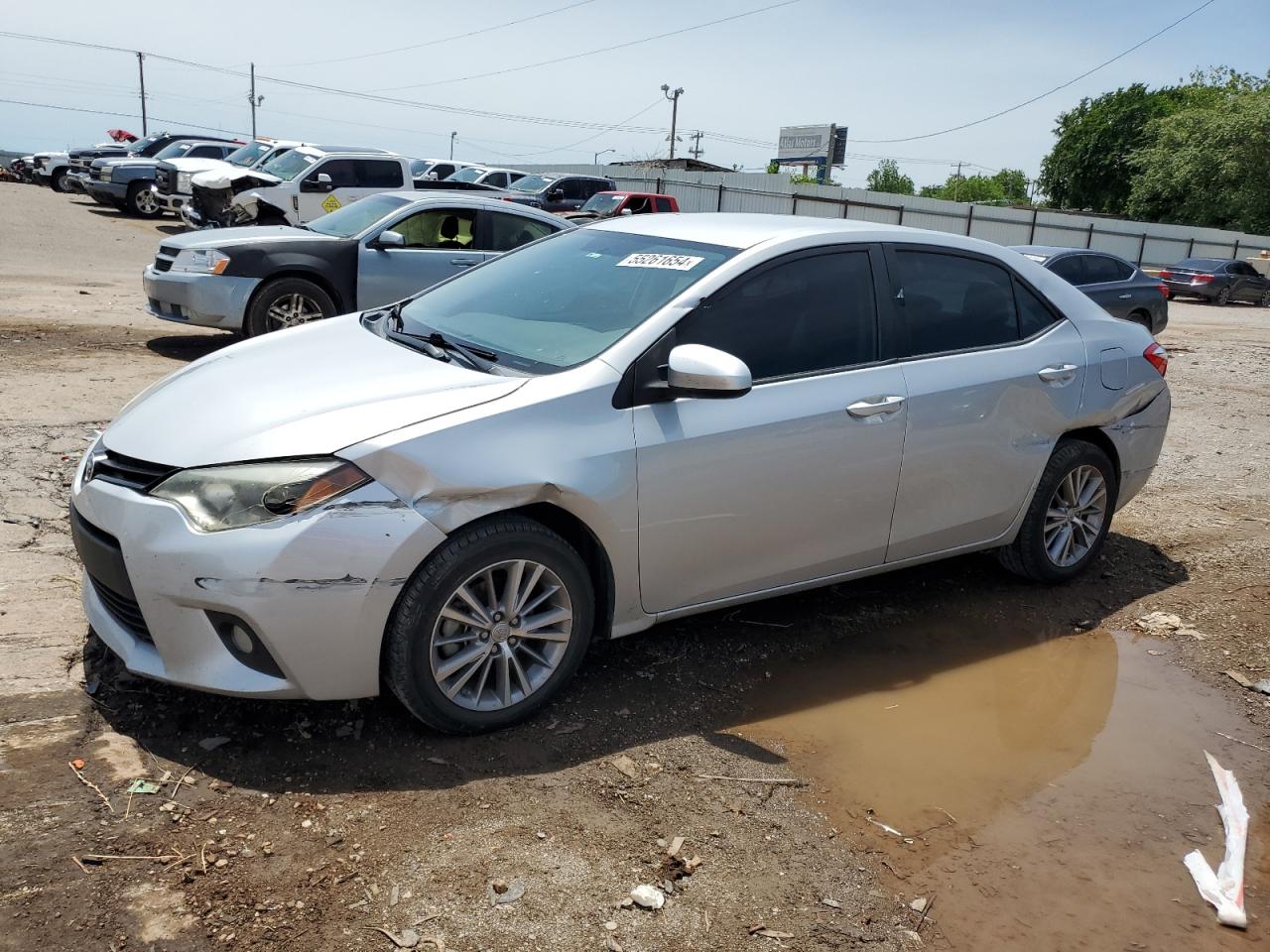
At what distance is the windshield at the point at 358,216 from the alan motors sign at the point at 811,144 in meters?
72.4

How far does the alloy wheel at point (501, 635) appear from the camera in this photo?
3398 mm

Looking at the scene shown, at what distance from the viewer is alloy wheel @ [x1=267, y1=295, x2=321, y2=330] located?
9.22 meters

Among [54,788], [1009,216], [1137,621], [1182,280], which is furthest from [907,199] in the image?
[54,788]

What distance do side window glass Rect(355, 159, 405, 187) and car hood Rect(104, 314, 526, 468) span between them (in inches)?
549

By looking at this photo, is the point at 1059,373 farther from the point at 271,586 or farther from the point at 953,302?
the point at 271,586

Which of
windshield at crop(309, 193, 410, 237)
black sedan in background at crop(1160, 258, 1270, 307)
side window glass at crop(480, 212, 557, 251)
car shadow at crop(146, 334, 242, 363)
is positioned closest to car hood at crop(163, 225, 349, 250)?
windshield at crop(309, 193, 410, 237)

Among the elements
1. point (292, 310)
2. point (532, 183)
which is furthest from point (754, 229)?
point (532, 183)

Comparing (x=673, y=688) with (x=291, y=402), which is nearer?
(x=291, y=402)

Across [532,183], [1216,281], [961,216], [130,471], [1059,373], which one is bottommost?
[1216,281]

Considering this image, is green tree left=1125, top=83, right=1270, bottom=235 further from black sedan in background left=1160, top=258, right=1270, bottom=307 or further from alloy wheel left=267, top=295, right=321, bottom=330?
alloy wheel left=267, top=295, right=321, bottom=330

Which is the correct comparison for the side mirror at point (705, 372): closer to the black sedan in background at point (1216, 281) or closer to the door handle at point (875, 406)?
the door handle at point (875, 406)

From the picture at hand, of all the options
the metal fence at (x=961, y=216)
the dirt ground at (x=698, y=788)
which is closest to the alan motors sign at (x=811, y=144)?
the metal fence at (x=961, y=216)

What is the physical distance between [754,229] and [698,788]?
2.27 m

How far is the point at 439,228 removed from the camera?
993cm
